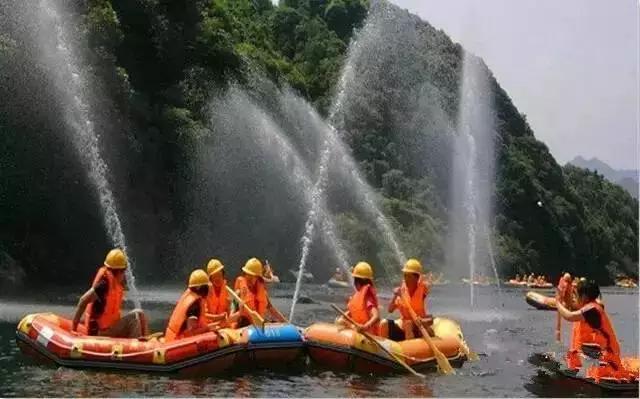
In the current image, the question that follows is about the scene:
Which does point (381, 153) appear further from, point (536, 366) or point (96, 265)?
point (536, 366)

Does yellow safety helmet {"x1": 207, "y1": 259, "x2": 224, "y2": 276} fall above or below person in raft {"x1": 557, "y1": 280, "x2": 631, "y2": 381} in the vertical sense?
above

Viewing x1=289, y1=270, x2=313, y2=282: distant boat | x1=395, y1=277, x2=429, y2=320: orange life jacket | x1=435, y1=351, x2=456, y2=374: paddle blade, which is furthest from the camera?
x1=289, y1=270, x2=313, y2=282: distant boat

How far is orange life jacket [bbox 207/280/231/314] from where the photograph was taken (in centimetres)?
1903

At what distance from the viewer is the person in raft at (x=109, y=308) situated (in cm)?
1677

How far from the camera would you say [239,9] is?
9488cm

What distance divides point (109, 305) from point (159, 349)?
4.79 ft

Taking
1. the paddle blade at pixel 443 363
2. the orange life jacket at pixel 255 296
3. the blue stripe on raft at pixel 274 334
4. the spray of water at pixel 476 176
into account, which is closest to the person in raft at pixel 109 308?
the blue stripe on raft at pixel 274 334

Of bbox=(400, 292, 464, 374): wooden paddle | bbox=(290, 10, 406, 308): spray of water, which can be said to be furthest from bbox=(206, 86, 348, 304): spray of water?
bbox=(400, 292, 464, 374): wooden paddle

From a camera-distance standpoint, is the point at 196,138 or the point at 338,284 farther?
the point at 338,284

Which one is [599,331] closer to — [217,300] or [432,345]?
[432,345]

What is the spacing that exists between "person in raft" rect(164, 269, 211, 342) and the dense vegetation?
26.9 m

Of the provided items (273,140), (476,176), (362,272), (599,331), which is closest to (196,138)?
(273,140)

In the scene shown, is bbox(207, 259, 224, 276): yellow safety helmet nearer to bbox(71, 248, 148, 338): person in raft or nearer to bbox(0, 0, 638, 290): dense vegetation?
bbox(71, 248, 148, 338): person in raft

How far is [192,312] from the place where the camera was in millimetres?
17172
